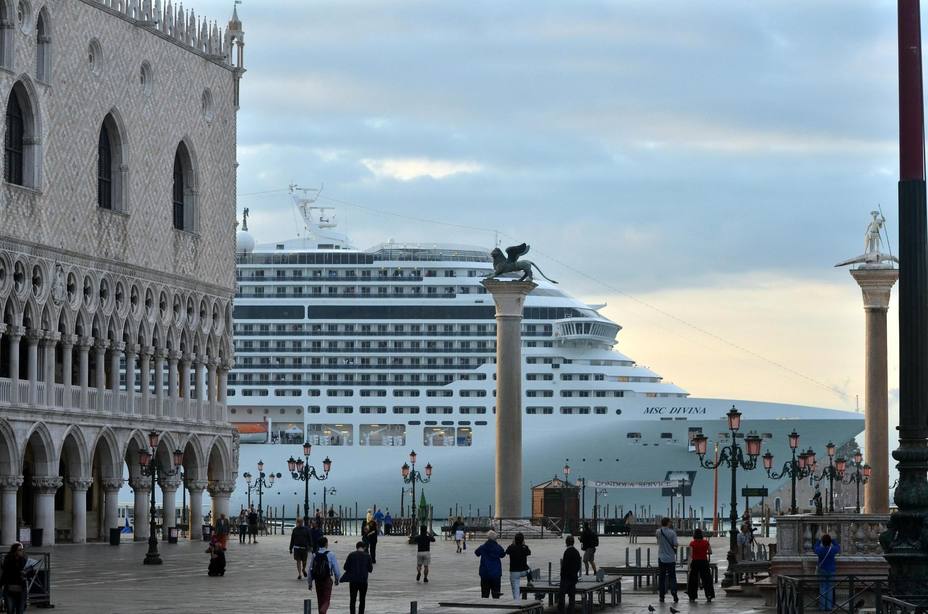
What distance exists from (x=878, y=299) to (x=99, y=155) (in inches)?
858

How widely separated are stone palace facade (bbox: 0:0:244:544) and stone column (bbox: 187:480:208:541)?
0.08m

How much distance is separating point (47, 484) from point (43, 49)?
1136 centimetres

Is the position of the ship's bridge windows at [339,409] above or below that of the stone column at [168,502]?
above

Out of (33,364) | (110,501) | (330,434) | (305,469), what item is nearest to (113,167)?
(33,364)

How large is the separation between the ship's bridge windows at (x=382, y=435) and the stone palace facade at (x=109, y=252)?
2604 centimetres

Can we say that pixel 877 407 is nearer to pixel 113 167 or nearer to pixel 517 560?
pixel 113 167

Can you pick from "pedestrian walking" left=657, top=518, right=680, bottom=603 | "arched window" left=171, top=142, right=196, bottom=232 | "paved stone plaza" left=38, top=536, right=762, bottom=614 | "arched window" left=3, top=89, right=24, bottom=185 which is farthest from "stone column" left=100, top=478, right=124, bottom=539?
"pedestrian walking" left=657, top=518, right=680, bottom=603

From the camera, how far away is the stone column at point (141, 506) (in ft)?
189

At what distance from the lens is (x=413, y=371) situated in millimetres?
91250

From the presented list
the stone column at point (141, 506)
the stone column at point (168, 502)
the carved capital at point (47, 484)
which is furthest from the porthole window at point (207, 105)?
the carved capital at point (47, 484)

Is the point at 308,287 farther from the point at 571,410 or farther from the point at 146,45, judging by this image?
the point at 146,45

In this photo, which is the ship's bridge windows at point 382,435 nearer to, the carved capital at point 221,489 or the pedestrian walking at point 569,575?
the carved capital at point 221,489

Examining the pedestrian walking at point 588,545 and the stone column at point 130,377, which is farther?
the stone column at point 130,377

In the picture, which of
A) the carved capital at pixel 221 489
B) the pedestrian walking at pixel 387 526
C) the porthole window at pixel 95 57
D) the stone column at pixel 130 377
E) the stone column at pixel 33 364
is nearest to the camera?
the stone column at pixel 33 364
